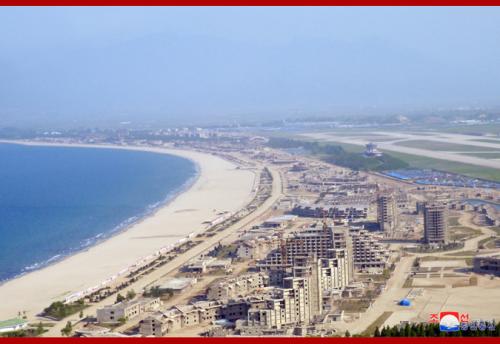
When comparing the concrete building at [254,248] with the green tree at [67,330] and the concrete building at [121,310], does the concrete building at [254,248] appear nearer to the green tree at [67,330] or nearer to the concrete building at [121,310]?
the concrete building at [121,310]

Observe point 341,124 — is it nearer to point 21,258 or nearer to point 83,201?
point 83,201

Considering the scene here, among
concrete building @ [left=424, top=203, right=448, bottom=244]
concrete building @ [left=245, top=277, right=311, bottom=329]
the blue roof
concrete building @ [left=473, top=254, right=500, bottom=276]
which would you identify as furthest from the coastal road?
concrete building @ [left=473, top=254, right=500, bottom=276]

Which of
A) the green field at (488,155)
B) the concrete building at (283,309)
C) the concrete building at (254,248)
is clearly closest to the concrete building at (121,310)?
the concrete building at (283,309)

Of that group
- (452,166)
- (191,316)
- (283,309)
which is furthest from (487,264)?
(452,166)

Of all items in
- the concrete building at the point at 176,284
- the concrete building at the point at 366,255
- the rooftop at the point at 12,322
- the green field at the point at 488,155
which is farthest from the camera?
the green field at the point at 488,155

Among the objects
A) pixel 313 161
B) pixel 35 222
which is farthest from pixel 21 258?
pixel 313 161

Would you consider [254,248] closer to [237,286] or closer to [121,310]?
[237,286]
